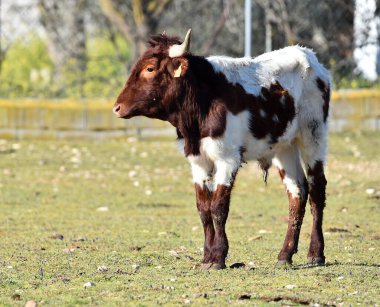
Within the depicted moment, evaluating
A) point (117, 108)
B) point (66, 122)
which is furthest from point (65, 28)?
point (117, 108)

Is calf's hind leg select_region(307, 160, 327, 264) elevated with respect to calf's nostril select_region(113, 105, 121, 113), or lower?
lower

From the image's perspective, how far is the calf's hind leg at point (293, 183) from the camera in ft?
34.9

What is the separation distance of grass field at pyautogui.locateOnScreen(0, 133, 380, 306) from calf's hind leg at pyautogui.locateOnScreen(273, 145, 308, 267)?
377 mm

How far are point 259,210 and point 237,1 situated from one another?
1571 centimetres

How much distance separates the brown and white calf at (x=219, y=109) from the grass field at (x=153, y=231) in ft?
1.72

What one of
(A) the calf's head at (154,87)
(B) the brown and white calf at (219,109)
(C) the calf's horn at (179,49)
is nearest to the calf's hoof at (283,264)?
(B) the brown and white calf at (219,109)

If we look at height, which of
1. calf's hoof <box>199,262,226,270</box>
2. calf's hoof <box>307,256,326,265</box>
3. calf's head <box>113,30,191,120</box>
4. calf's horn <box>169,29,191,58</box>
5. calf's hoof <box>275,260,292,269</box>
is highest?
calf's horn <box>169,29,191,58</box>

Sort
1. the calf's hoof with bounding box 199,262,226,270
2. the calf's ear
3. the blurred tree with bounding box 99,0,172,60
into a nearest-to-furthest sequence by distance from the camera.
Result: the calf's hoof with bounding box 199,262,226,270 < the calf's ear < the blurred tree with bounding box 99,0,172,60

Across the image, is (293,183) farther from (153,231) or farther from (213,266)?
(153,231)

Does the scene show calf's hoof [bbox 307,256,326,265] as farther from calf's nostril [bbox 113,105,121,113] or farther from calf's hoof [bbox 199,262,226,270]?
calf's nostril [bbox 113,105,121,113]

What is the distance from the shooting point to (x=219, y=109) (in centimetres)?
988

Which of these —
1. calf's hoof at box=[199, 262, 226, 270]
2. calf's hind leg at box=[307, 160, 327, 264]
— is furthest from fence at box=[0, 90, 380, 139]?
calf's hoof at box=[199, 262, 226, 270]

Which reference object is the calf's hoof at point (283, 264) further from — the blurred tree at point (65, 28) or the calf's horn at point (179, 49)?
the blurred tree at point (65, 28)

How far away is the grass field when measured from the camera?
340 inches
